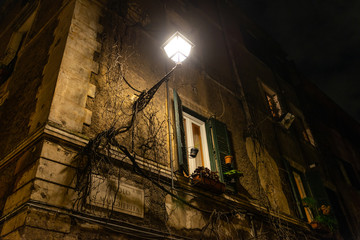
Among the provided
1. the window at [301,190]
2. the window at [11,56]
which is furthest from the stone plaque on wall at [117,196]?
the window at [301,190]

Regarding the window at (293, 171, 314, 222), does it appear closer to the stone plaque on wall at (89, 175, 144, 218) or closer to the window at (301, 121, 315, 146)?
the window at (301, 121, 315, 146)

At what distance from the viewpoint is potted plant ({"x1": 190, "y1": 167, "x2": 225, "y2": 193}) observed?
5.50 m

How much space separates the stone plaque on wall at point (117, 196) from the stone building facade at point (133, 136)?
0.8 inches

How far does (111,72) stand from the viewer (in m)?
5.56

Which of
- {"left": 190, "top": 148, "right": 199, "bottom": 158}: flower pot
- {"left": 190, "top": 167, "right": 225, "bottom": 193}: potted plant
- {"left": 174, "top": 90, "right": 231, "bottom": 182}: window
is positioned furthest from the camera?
{"left": 174, "top": 90, "right": 231, "bottom": 182}: window

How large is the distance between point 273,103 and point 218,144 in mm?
5095

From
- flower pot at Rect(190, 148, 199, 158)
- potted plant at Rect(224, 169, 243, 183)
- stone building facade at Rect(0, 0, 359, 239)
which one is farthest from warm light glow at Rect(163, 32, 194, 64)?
potted plant at Rect(224, 169, 243, 183)

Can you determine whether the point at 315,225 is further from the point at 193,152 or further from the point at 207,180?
the point at 193,152

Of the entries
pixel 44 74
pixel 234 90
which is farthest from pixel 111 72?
pixel 234 90

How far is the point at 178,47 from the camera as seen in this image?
207 inches

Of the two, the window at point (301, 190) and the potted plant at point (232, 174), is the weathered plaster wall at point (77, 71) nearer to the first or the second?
the potted plant at point (232, 174)

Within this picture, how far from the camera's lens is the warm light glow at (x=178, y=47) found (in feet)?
17.3

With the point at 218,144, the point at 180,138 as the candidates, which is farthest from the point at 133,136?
the point at 218,144

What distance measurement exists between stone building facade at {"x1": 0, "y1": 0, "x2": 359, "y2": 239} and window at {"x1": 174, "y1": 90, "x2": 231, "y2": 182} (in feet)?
0.10
